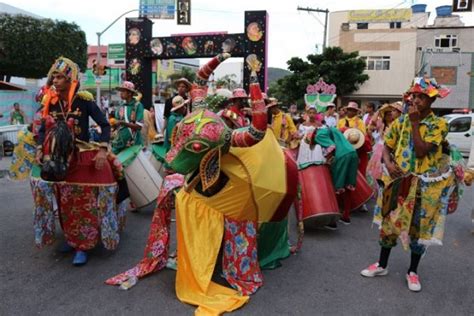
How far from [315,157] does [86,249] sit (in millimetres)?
2947

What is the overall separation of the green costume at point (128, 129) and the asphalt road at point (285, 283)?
128 centimetres

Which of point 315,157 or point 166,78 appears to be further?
point 166,78

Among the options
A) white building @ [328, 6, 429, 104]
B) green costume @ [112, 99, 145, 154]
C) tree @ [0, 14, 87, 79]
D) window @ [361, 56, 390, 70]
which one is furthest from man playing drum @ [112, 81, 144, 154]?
window @ [361, 56, 390, 70]

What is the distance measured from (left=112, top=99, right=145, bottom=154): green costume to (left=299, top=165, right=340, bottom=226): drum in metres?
2.32

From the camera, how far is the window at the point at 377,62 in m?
33.0

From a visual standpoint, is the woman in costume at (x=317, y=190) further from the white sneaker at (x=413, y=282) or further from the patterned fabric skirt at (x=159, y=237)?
the patterned fabric skirt at (x=159, y=237)

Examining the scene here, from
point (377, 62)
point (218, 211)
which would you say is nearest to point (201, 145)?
→ point (218, 211)

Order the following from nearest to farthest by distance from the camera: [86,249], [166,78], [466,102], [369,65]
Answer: [86,249] → [466,102] → [369,65] → [166,78]

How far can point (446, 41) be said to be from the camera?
1259 inches

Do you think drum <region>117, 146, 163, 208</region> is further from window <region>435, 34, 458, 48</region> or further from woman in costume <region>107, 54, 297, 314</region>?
window <region>435, 34, 458, 48</region>

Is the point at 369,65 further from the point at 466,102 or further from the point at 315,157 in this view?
the point at 315,157

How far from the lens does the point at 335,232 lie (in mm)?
5387

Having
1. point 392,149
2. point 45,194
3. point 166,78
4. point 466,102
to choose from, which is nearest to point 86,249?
point 45,194

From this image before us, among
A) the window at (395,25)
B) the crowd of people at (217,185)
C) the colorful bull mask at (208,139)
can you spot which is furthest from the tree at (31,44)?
the window at (395,25)
